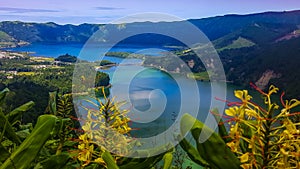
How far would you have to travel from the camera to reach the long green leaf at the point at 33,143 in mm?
1142

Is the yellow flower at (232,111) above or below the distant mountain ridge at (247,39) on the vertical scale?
above

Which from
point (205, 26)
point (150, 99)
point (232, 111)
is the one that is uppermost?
point (232, 111)

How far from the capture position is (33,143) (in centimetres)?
115

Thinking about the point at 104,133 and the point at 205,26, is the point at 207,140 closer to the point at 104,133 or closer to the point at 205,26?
the point at 104,133

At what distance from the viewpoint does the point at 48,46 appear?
360 feet

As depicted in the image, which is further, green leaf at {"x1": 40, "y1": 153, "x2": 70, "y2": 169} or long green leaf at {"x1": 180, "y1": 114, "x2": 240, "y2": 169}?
green leaf at {"x1": 40, "y1": 153, "x2": 70, "y2": 169}

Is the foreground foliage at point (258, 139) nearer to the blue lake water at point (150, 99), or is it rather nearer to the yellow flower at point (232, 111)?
the yellow flower at point (232, 111)

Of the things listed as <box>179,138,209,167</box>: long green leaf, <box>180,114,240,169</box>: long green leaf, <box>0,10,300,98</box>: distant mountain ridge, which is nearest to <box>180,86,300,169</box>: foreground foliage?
<box>180,114,240,169</box>: long green leaf

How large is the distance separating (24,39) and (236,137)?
12663 cm

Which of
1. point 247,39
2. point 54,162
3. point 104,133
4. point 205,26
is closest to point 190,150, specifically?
point 104,133

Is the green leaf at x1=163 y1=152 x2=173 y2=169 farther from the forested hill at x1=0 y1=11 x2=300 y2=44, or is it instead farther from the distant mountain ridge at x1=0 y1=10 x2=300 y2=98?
the forested hill at x1=0 y1=11 x2=300 y2=44

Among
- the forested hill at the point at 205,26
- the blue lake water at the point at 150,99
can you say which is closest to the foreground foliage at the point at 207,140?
the blue lake water at the point at 150,99

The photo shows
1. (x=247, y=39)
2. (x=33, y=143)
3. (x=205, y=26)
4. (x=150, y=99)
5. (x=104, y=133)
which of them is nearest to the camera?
(x=33, y=143)

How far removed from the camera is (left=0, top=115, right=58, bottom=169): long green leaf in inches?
44.9
